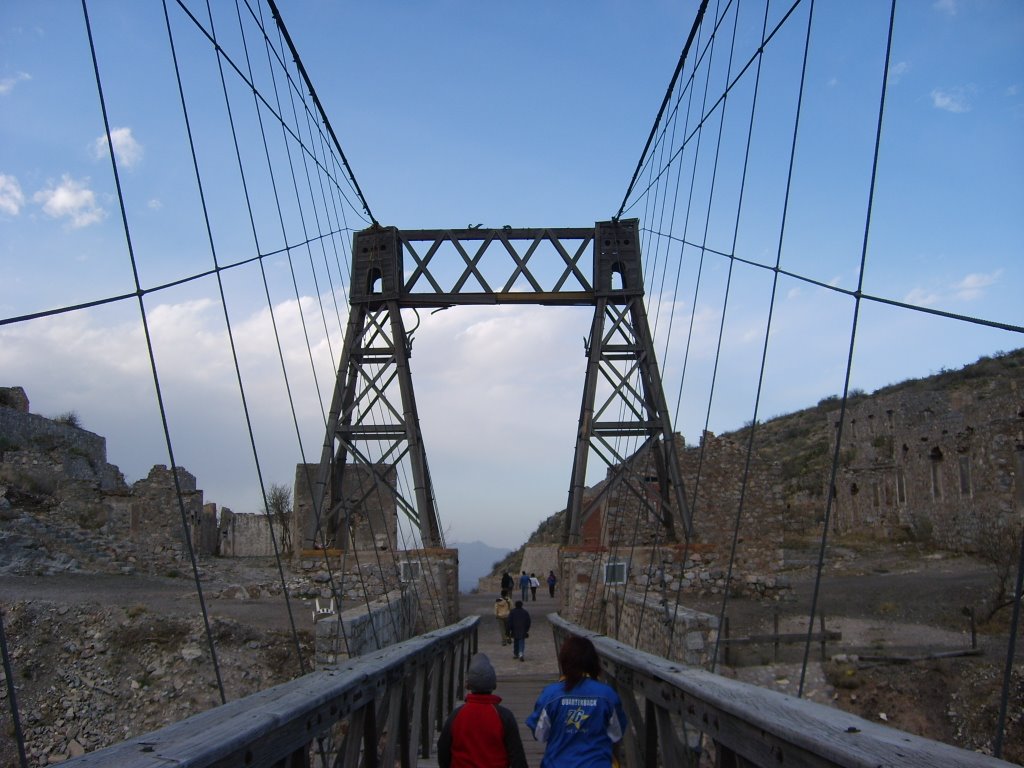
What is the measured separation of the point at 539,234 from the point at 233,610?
799 cm

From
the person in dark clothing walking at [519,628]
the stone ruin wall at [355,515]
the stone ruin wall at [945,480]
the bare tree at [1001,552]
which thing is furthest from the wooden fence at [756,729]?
the stone ruin wall at [945,480]

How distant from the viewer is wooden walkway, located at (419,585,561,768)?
7.33m

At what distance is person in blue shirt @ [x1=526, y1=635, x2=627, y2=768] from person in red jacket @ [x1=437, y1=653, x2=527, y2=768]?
183 millimetres

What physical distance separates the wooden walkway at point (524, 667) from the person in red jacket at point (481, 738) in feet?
7.01

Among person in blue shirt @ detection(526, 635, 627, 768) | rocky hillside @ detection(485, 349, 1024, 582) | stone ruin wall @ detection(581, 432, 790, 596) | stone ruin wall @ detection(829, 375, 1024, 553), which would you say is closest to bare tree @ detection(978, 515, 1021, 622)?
stone ruin wall @ detection(829, 375, 1024, 553)

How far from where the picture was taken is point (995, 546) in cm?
1728

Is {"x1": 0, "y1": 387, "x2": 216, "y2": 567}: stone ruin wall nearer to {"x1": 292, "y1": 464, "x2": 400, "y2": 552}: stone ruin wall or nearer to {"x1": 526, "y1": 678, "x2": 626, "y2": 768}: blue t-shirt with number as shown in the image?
{"x1": 292, "y1": 464, "x2": 400, "y2": 552}: stone ruin wall

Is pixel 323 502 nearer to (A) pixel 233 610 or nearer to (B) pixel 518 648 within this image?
(A) pixel 233 610

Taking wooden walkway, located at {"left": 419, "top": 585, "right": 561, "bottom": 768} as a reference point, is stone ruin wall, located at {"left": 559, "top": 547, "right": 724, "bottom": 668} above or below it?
above

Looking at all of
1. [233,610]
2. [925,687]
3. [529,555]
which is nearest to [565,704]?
[925,687]

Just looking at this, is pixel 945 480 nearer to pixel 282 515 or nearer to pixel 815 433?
pixel 282 515

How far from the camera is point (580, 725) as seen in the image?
374 cm

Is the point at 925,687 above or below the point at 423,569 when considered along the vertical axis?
below

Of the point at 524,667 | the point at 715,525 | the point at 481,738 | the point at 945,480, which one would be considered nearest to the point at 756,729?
the point at 481,738
